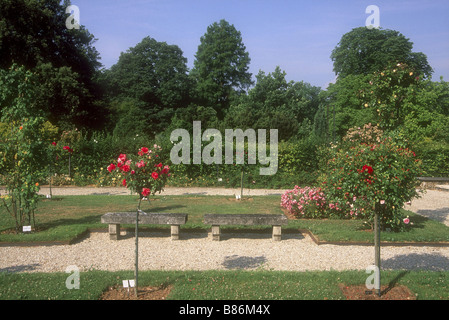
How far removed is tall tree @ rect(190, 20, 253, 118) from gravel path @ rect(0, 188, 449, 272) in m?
32.2

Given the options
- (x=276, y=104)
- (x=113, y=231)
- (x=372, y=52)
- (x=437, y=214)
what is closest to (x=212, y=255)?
(x=113, y=231)

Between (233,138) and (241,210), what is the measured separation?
29.4ft

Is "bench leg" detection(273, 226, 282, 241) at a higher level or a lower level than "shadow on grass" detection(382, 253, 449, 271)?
higher

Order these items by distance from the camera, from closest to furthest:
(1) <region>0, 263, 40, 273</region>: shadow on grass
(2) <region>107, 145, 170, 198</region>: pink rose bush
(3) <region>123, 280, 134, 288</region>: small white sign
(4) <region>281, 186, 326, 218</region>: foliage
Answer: (3) <region>123, 280, 134, 288</region>: small white sign < (2) <region>107, 145, 170, 198</region>: pink rose bush < (1) <region>0, 263, 40, 273</region>: shadow on grass < (4) <region>281, 186, 326, 218</region>: foliage

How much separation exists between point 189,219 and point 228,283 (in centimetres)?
477

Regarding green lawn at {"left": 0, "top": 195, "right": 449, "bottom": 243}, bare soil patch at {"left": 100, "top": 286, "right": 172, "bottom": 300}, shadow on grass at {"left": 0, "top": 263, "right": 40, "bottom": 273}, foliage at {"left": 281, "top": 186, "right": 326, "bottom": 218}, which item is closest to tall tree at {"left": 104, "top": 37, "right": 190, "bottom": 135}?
green lawn at {"left": 0, "top": 195, "right": 449, "bottom": 243}

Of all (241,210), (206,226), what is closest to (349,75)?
(241,210)

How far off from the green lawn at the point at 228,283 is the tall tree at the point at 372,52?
28508 millimetres

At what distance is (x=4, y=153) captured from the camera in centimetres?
841

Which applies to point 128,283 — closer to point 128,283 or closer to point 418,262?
point 128,283

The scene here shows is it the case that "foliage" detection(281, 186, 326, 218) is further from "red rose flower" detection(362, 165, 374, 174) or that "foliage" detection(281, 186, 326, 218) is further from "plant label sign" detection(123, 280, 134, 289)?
"plant label sign" detection(123, 280, 134, 289)

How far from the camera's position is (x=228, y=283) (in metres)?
5.38

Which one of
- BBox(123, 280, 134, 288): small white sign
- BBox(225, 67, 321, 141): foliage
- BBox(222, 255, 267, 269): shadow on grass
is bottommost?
Result: BBox(222, 255, 267, 269): shadow on grass

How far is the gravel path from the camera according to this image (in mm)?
6562
